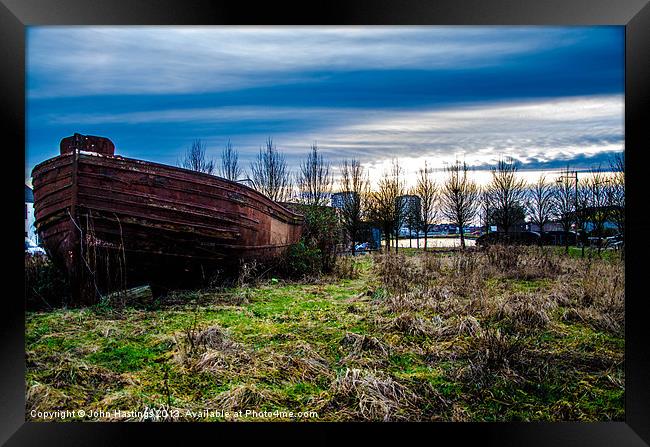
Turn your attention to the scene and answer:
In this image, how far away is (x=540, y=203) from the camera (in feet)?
15.0

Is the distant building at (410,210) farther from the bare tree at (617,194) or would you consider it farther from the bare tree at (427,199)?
the bare tree at (617,194)

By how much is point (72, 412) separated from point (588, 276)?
14.3 ft

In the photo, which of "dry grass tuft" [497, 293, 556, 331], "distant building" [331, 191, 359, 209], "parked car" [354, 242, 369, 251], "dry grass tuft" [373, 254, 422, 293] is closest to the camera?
"dry grass tuft" [497, 293, 556, 331]

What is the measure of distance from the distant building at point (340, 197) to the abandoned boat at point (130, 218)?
0.88 meters

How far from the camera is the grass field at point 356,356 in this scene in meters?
2.77

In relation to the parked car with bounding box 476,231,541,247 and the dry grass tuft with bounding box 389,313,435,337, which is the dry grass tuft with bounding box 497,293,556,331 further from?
the parked car with bounding box 476,231,541,247

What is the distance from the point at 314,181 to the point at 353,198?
2.22 feet

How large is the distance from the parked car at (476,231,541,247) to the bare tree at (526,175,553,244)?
141mm

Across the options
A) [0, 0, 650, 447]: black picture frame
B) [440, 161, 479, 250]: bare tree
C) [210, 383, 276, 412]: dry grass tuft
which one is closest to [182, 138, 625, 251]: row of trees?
[440, 161, 479, 250]: bare tree

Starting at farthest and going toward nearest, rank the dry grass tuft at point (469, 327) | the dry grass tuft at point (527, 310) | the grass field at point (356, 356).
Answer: the dry grass tuft at point (527, 310) < the dry grass tuft at point (469, 327) < the grass field at point (356, 356)

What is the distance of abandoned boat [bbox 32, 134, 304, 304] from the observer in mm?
4340

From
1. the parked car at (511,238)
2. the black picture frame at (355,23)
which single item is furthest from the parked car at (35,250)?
the parked car at (511,238)
